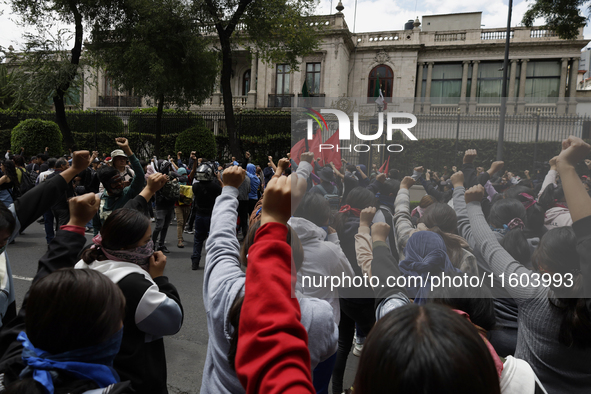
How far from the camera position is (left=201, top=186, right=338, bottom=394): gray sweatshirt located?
133 cm

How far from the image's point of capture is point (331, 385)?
3191 millimetres

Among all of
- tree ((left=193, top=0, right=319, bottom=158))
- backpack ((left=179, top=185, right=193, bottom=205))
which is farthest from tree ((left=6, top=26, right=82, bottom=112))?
backpack ((left=179, top=185, right=193, bottom=205))

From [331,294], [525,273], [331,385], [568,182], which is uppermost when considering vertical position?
[568,182]

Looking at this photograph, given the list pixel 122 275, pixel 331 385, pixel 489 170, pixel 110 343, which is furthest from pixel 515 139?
pixel 331 385

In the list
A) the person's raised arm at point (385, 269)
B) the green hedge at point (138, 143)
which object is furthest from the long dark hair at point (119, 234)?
the green hedge at point (138, 143)

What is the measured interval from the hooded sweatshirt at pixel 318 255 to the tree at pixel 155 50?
13748mm

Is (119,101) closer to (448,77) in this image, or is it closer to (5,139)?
(5,139)

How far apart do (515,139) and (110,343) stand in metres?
1.54

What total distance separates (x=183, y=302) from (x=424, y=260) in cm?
403

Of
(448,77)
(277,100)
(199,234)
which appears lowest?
(199,234)

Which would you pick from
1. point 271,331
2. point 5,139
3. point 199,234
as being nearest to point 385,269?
point 271,331

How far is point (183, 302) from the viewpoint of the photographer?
4902 mm

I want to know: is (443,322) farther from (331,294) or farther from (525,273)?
(331,294)

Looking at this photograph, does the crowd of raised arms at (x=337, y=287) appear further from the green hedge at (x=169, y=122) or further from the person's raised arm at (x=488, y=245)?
the green hedge at (x=169, y=122)
